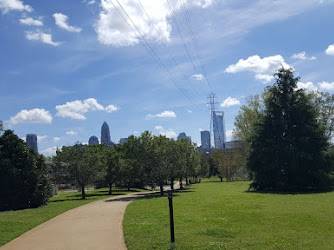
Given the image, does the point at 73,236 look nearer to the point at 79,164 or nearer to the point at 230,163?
the point at 79,164

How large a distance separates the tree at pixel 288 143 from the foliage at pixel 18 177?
2080cm

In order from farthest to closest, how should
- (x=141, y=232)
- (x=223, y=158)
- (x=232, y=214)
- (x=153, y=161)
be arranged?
(x=223, y=158)
(x=153, y=161)
(x=232, y=214)
(x=141, y=232)

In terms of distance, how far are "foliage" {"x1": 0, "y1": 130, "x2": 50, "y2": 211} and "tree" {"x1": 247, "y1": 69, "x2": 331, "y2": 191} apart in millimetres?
20799

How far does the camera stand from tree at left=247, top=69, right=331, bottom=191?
1229 inches

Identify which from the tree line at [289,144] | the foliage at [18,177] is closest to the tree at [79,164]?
the foliage at [18,177]

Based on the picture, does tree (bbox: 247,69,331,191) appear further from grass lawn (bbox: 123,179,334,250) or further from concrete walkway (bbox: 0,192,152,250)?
concrete walkway (bbox: 0,192,152,250)

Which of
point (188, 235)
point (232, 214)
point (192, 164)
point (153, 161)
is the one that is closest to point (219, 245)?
point (188, 235)

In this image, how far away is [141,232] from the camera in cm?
1102

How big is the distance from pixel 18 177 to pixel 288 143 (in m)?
24.3

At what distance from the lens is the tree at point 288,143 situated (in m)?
31.2

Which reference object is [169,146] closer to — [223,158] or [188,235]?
[188,235]

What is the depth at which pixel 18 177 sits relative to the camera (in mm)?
21984

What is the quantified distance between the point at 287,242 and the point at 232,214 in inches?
222

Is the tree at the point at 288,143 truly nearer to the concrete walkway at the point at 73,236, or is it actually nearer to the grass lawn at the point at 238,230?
the grass lawn at the point at 238,230
